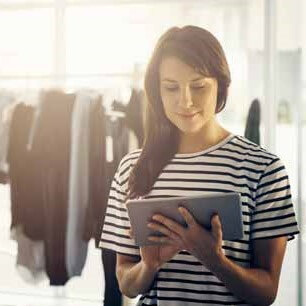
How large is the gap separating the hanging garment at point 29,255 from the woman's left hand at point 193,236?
22.5 inches

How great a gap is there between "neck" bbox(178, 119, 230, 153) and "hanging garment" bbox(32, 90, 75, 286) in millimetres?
435

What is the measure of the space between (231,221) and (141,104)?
533 millimetres

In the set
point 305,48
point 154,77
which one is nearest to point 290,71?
point 305,48

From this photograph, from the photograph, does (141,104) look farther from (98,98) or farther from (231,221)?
(231,221)

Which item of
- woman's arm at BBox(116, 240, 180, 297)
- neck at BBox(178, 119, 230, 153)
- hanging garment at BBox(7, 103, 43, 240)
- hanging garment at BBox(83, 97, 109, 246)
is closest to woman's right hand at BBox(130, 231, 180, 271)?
woman's arm at BBox(116, 240, 180, 297)

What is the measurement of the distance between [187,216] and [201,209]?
0.11 feet

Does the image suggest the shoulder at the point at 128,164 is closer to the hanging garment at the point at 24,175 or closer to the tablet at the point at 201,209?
the tablet at the point at 201,209

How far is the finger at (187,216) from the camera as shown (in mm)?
1147

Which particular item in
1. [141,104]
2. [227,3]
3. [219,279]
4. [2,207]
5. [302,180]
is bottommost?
[219,279]

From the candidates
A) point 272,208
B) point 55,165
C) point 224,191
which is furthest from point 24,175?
point 272,208

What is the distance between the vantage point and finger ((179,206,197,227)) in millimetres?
1147

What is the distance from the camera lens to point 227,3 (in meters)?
1.50


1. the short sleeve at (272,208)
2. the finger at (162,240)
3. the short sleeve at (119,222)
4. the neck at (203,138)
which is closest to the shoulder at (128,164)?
the short sleeve at (119,222)

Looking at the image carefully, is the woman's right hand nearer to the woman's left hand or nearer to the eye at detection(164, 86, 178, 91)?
the woman's left hand
